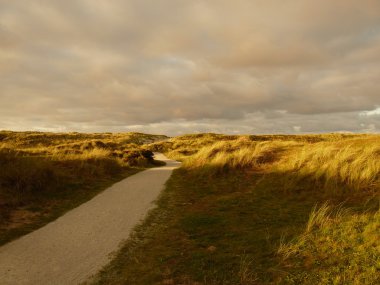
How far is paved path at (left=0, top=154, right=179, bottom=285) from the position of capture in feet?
17.3

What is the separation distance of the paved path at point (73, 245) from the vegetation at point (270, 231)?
1.40ft

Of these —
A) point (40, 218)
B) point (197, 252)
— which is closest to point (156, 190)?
point (40, 218)

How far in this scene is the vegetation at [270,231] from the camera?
5012 millimetres

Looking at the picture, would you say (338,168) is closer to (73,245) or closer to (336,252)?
(336,252)

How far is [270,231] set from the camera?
7004mm

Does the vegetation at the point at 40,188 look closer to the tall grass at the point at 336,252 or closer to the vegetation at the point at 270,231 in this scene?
the vegetation at the point at 270,231

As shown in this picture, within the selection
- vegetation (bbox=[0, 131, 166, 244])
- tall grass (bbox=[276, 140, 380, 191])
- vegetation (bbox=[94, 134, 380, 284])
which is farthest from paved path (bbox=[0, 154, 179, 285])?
tall grass (bbox=[276, 140, 380, 191])

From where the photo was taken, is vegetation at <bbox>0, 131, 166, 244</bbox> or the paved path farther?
vegetation at <bbox>0, 131, 166, 244</bbox>

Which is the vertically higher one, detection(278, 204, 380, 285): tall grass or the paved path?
detection(278, 204, 380, 285): tall grass

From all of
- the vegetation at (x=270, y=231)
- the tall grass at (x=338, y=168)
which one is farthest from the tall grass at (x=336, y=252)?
the tall grass at (x=338, y=168)

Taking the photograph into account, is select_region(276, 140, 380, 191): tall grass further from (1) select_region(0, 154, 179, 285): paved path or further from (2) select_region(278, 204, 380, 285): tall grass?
(1) select_region(0, 154, 179, 285): paved path

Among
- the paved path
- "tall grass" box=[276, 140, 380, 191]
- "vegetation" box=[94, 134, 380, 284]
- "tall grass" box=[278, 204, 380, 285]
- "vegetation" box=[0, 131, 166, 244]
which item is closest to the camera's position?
"tall grass" box=[278, 204, 380, 285]

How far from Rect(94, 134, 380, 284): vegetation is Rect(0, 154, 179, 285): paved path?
43cm

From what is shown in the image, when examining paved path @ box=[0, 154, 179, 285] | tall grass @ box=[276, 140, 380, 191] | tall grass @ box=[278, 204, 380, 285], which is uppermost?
tall grass @ box=[276, 140, 380, 191]
